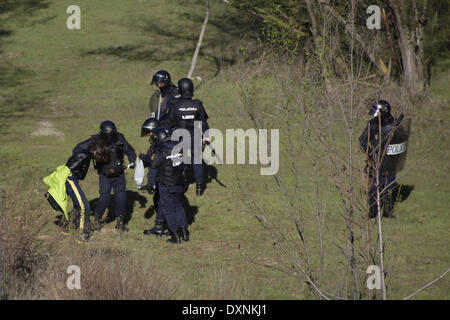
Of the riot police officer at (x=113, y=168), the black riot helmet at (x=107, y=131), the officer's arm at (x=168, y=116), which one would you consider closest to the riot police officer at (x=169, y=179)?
the riot police officer at (x=113, y=168)

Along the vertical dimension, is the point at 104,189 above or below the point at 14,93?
below

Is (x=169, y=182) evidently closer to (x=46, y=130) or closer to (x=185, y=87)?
(x=185, y=87)

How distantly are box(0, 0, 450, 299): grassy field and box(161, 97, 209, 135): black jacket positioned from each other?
106cm

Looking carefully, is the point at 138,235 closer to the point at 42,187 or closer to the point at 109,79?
the point at 42,187

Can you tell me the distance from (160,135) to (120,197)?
1.45 m

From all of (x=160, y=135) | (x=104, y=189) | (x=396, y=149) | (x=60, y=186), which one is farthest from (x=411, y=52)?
(x=60, y=186)

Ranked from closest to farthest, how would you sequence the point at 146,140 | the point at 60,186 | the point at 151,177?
1. the point at 60,186
2. the point at 151,177
3. the point at 146,140

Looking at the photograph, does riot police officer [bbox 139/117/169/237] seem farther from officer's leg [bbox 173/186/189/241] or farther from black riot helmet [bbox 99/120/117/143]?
black riot helmet [bbox 99/120/117/143]

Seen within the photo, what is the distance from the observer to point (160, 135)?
988 cm

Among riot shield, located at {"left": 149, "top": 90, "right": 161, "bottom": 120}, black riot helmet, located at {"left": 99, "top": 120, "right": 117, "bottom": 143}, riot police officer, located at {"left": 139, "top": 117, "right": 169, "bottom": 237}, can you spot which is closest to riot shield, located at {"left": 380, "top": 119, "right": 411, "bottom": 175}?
riot police officer, located at {"left": 139, "top": 117, "right": 169, "bottom": 237}

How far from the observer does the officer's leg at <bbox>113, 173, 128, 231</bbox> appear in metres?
10.5

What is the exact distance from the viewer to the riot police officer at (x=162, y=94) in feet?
40.2

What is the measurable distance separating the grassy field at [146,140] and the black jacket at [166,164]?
3.82 ft
